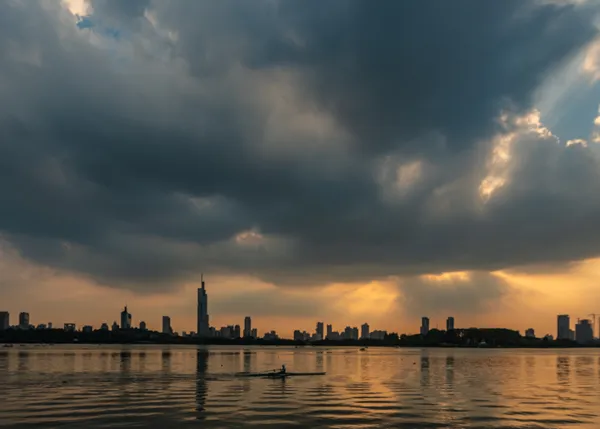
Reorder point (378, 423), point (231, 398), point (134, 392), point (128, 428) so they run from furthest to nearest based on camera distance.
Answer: point (134, 392) → point (231, 398) → point (378, 423) → point (128, 428)

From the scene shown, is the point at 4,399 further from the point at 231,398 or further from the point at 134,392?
the point at 231,398

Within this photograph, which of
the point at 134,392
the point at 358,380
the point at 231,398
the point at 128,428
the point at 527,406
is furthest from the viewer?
the point at 358,380

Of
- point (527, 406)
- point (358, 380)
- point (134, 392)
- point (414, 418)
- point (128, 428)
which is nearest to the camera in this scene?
point (128, 428)

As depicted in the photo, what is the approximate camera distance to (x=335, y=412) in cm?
5684

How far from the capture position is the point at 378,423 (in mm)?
49750

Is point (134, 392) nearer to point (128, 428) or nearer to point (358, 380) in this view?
point (128, 428)

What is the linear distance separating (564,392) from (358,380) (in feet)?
111

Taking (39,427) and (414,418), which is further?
(414,418)

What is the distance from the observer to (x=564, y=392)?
81.2 meters

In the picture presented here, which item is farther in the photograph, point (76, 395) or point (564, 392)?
point (564, 392)

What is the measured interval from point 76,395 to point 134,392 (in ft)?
23.8

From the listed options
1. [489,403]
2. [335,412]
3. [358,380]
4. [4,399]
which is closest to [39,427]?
[4,399]

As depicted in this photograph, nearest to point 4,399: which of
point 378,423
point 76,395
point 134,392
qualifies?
point 76,395

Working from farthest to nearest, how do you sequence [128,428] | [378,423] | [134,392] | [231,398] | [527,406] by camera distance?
[134,392] < [231,398] < [527,406] < [378,423] < [128,428]
